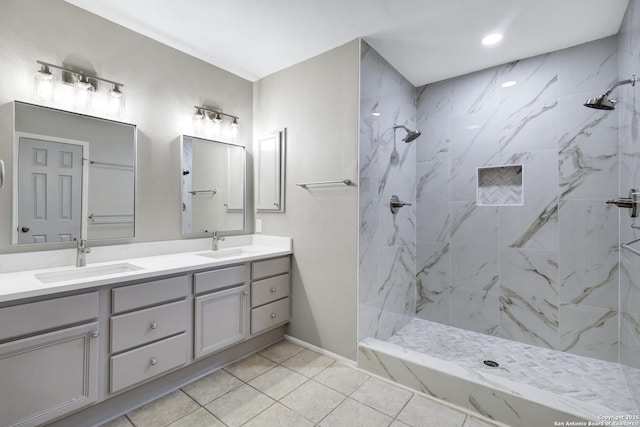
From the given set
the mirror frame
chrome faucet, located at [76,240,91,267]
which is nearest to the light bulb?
the mirror frame

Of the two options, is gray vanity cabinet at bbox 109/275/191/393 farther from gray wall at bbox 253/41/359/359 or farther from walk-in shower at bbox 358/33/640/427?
walk-in shower at bbox 358/33/640/427

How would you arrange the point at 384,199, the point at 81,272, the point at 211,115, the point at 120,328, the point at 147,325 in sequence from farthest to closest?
1. the point at 211,115
2. the point at 384,199
3. the point at 81,272
4. the point at 147,325
5. the point at 120,328

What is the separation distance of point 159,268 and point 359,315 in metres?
1.47

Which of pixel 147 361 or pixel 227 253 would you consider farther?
pixel 227 253

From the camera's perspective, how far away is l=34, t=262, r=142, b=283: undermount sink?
169cm

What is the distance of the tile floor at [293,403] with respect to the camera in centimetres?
165

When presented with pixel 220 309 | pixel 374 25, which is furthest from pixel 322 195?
pixel 374 25

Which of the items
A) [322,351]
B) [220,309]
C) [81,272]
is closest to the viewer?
[81,272]

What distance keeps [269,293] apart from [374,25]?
226 centimetres

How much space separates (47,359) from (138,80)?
1909 millimetres

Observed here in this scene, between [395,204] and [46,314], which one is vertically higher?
[395,204]

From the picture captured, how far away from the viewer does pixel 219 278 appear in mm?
2090

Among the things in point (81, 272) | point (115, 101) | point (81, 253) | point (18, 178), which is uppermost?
point (115, 101)

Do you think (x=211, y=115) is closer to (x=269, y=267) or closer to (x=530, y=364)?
(x=269, y=267)
